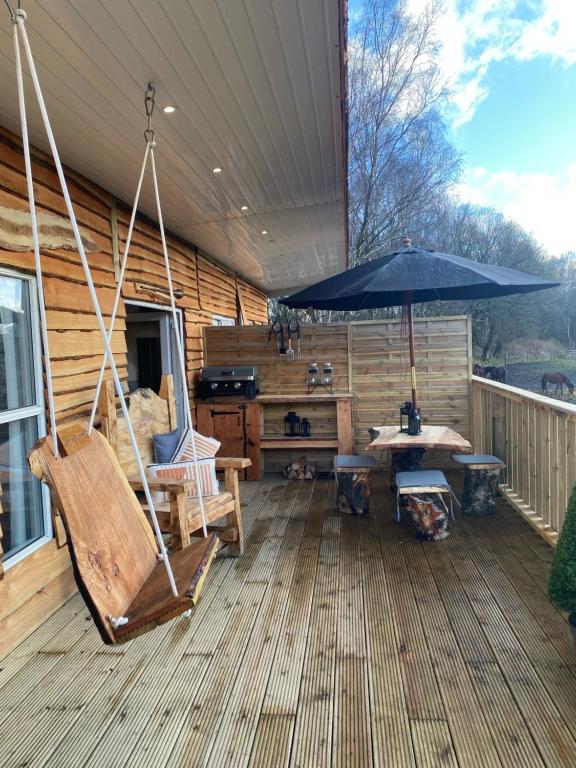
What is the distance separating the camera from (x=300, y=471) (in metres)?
5.16

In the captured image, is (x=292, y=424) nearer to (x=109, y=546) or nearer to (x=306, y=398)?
(x=306, y=398)

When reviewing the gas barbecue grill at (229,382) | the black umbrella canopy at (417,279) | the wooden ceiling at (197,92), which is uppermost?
the wooden ceiling at (197,92)

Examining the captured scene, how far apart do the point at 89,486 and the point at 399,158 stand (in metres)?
14.1

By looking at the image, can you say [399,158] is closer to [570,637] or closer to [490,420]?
[490,420]

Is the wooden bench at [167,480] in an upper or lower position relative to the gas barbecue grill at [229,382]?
lower

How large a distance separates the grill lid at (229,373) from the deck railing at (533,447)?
7.69 ft

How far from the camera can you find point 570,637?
218 cm

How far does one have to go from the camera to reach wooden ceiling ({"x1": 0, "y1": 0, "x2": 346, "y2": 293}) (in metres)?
1.77

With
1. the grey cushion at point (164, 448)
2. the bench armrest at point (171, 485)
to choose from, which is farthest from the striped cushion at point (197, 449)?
the bench armrest at point (171, 485)

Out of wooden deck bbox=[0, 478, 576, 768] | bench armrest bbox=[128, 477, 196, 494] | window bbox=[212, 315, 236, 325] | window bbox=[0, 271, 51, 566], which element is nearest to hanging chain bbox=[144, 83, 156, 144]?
window bbox=[0, 271, 51, 566]

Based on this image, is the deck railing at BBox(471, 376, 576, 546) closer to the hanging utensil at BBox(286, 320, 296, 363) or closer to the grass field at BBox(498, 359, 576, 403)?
the hanging utensil at BBox(286, 320, 296, 363)

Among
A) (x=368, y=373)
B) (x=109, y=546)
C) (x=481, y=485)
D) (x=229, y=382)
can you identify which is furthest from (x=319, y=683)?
(x=368, y=373)

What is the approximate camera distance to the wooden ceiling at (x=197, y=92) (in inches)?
69.7

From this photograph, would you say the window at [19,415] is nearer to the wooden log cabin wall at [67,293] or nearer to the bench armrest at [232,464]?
the wooden log cabin wall at [67,293]
